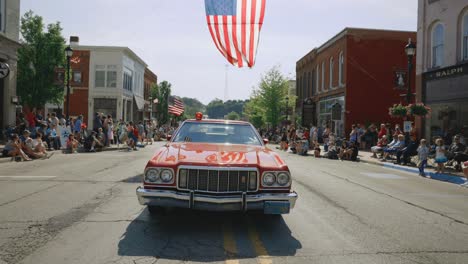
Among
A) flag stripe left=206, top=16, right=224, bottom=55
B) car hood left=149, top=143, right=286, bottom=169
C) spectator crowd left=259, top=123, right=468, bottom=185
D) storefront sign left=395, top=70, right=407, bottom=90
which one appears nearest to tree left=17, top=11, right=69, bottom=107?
spectator crowd left=259, top=123, right=468, bottom=185

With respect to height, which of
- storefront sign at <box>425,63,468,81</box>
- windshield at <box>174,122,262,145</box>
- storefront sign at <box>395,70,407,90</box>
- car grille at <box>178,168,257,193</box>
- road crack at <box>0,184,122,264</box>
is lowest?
road crack at <box>0,184,122,264</box>

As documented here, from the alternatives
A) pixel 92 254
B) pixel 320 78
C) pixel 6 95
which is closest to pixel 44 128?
pixel 6 95

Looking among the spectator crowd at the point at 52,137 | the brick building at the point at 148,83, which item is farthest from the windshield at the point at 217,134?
the brick building at the point at 148,83

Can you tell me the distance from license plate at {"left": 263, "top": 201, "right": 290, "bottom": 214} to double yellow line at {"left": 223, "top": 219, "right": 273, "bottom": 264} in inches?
15.8

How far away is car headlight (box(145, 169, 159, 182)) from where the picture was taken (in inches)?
223

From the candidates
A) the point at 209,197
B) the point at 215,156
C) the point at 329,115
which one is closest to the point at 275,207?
the point at 209,197

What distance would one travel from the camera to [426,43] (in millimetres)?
24203

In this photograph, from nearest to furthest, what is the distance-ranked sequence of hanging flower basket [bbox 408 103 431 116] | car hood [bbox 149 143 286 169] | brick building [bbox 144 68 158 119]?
1. car hood [bbox 149 143 286 169]
2. hanging flower basket [bbox 408 103 431 116]
3. brick building [bbox 144 68 158 119]

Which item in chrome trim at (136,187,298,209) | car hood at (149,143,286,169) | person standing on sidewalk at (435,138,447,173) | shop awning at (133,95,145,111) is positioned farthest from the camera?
shop awning at (133,95,145,111)

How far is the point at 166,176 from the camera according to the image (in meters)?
5.63

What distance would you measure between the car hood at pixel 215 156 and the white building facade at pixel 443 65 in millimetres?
17488

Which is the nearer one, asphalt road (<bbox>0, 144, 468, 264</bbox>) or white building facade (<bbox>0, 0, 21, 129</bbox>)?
asphalt road (<bbox>0, 144, 468, 264</bbox>)

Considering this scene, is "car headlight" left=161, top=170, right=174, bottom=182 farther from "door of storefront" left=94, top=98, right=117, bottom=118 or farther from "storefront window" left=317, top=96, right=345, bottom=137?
"door of storefront" left=94, top=98, right=117, bottom=118

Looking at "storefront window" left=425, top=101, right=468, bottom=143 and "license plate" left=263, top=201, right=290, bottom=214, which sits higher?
"storefront window" left=425, top=101, right=468, bottom=143
